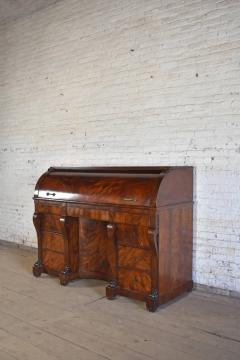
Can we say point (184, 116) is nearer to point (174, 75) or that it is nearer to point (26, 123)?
point (174, 75)

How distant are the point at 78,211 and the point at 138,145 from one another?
3.02 feet

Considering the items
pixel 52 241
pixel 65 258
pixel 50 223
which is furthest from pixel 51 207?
pixel 65 258

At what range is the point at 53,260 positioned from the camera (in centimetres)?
360

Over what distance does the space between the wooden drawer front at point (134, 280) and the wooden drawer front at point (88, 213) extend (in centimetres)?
47

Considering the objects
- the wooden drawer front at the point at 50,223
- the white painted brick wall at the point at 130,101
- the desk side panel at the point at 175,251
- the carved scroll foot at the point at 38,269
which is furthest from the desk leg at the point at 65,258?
the desk side panel at the point at 175,251

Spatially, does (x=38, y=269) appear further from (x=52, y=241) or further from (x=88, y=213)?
(x=88, y=213)

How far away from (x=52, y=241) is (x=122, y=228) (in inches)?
37.3

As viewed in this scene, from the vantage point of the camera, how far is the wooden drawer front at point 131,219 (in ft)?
9.12

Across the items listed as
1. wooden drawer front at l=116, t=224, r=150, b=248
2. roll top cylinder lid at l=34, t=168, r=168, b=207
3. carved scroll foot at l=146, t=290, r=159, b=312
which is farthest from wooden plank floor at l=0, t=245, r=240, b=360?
roll top cylinder lid at l=34, t=168, r=168, b=207

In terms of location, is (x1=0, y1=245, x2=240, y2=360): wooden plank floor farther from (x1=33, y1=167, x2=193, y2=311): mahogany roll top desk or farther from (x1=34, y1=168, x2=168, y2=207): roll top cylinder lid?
(x1=34, y1=168, x2=168, y2=207): roll top cylinder lid

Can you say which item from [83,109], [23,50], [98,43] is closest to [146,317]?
[83,109]

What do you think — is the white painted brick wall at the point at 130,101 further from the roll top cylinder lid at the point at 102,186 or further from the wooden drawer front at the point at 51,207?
the wooden drawer front at the point at 51,207

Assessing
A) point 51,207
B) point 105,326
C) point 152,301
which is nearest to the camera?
point 105,326

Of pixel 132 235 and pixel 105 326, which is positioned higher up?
pixel 132 235
